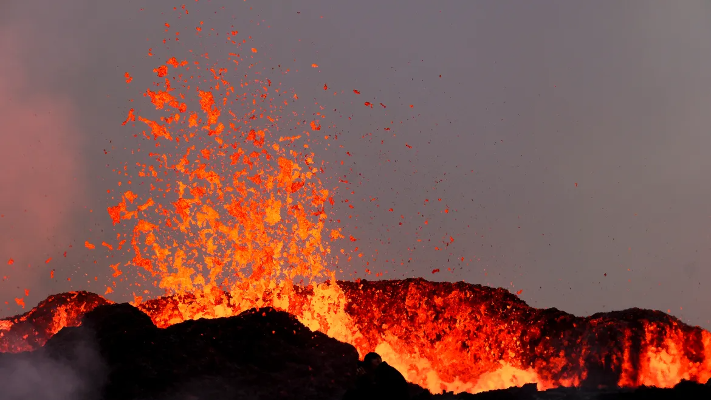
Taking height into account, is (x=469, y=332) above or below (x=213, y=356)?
above

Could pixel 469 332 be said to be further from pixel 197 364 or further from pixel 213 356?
pixel 197 364

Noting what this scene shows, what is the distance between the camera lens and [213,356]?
27.8 m

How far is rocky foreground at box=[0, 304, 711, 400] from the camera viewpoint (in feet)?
78.7

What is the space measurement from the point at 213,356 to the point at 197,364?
2.75ft

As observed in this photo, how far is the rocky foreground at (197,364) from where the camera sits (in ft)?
78.7

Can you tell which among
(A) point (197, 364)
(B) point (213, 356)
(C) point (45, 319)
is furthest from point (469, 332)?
(C) point (45, 319)

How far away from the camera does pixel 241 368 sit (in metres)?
27.8

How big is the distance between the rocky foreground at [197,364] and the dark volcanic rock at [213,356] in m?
0.04

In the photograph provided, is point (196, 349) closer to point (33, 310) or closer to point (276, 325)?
point (276, 325)

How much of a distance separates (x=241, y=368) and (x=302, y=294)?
22370mm

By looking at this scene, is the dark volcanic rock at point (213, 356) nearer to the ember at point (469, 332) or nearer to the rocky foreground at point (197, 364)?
the rocky foreground at point (197, 364)

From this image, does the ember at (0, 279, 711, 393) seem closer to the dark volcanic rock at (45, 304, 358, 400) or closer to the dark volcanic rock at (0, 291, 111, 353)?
the dark volcanic rock at (0, 291, 111, 353)

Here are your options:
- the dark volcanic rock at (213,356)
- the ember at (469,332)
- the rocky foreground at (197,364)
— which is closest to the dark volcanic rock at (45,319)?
the ember at (469,332)

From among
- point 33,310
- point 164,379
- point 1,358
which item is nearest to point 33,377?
point 1,358
